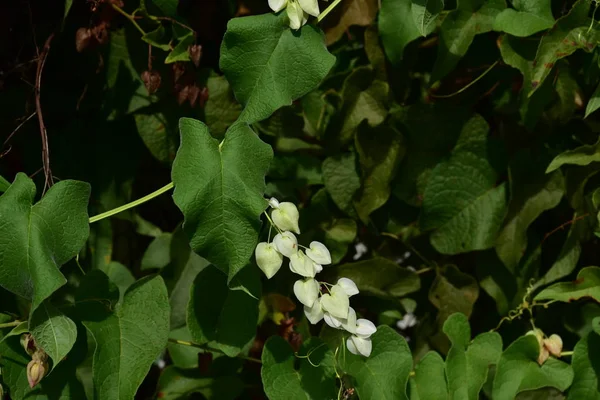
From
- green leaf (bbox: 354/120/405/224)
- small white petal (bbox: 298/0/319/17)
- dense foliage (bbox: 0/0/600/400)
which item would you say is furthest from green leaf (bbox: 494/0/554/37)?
small white petal (bbox: 298/0/319/17)

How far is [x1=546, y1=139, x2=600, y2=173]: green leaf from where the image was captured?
127cm

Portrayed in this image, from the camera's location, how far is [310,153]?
1.40 metres

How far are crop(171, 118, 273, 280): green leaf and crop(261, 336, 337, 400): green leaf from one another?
0.86ft

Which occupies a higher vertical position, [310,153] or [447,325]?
[310,153]

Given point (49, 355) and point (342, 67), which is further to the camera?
point (342, 67)

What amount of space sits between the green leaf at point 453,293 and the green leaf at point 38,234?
2.21ft

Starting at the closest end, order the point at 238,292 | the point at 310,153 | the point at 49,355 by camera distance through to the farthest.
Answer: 1. the point at 49,355
2. the point at 238,292
3. the point at 310,153

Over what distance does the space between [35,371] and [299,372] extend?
37 centimetres

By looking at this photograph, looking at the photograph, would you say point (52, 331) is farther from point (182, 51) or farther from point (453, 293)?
point (453, 293)

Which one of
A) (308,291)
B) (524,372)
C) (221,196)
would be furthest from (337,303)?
(524,372)

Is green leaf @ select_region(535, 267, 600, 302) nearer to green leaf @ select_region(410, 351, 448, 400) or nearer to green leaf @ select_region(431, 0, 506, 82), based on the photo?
green leaf @ select_region(410, 351, 448, 400)

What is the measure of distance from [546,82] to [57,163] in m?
0.78

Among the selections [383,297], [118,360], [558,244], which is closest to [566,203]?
[558,244]

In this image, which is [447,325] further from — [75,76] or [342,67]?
[75,76]
